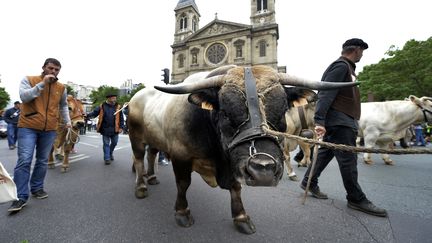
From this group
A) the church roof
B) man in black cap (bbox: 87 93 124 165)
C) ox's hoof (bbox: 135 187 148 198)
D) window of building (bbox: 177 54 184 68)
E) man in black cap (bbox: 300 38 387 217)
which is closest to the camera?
man in black cap (bbox: 300 38 387 217)

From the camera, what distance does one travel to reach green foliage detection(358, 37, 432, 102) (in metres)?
20.3

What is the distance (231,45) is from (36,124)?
139 feet

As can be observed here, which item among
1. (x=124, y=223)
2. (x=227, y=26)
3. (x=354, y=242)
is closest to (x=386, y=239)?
(x=354, y=242)

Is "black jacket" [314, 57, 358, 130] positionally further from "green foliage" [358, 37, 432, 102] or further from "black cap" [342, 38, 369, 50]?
"green foliage" [358, 37, 432, 102]

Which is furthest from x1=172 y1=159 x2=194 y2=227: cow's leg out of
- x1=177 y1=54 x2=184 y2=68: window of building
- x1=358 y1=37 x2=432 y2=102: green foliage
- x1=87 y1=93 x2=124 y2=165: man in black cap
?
x1=177 y1=54 x2=184 y2=68: window of building

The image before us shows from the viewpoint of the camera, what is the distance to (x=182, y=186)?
2326 millimetres

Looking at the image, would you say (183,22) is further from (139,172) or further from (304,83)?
(304,83)

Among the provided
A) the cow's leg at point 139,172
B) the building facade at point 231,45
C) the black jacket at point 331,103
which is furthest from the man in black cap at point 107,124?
the building facade at point 231,45

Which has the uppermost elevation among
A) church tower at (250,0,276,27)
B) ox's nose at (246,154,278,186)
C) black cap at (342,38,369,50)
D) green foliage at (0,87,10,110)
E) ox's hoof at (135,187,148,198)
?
church tower at (250,0,276,27)

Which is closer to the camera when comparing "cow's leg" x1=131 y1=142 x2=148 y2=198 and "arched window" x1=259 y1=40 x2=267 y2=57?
"cow's leg" x1=131 y1=142 x2=148 y2=198

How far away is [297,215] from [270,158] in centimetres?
178

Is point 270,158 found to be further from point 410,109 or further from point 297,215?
point 410,109

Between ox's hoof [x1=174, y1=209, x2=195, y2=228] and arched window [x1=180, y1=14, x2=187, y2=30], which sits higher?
arched window [x1=180, y1=14, x2=187, y2=30]

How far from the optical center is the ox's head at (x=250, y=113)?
130 centimetres
